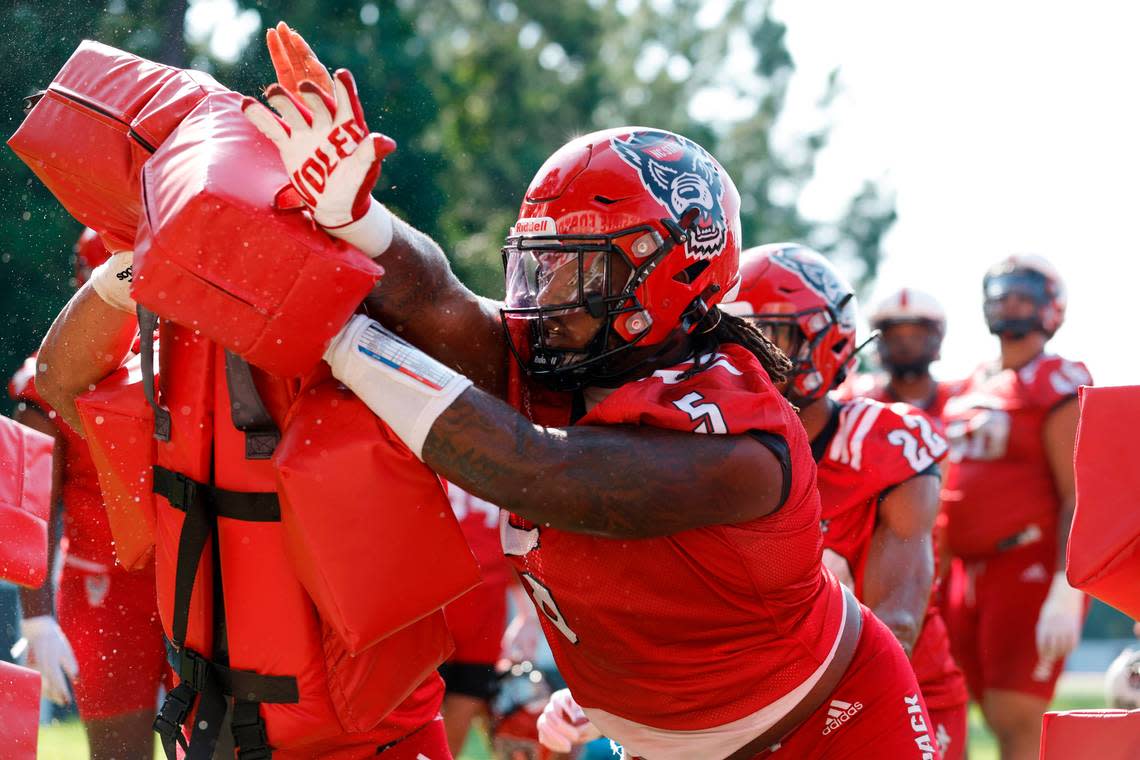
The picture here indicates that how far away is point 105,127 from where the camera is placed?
266cm

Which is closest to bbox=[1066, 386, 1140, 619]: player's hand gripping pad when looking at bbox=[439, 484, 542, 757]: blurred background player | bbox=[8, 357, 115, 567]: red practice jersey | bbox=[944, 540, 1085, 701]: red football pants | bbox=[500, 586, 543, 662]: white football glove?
bbox=[8, 357, 115, 567]: red practice jersey

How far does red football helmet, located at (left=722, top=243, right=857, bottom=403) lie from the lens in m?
4.21

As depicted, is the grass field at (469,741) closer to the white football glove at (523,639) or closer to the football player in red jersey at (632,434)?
the white football glove at (523,639)

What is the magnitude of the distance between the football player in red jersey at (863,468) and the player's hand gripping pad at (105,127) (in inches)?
82.8

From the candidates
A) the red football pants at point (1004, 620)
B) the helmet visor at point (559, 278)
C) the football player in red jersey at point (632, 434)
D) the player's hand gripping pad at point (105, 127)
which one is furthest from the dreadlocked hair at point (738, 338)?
the red football pants at point (1004, 620)

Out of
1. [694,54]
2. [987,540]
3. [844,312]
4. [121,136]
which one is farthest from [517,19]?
[121,136]

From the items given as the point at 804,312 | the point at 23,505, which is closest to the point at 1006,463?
the point at 804,312

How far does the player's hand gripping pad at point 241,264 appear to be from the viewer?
90.4 inches

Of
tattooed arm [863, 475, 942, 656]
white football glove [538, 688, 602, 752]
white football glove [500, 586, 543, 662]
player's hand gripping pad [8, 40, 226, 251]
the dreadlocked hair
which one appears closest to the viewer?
player's hand gripping pad [8, 40, 226, 251]

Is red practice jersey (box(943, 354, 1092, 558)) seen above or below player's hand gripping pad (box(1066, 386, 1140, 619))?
below

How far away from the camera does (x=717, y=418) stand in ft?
8.27

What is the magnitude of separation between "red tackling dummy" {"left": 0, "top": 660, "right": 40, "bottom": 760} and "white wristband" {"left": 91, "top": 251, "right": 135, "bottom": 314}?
0.77 metres

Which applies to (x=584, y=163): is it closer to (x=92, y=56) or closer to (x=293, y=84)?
(x=293, y=84)

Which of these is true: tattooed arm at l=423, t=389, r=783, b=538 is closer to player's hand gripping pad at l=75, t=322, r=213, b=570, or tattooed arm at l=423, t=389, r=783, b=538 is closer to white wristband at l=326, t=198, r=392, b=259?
white wristband at l=326, t=198, r=392, b=259
